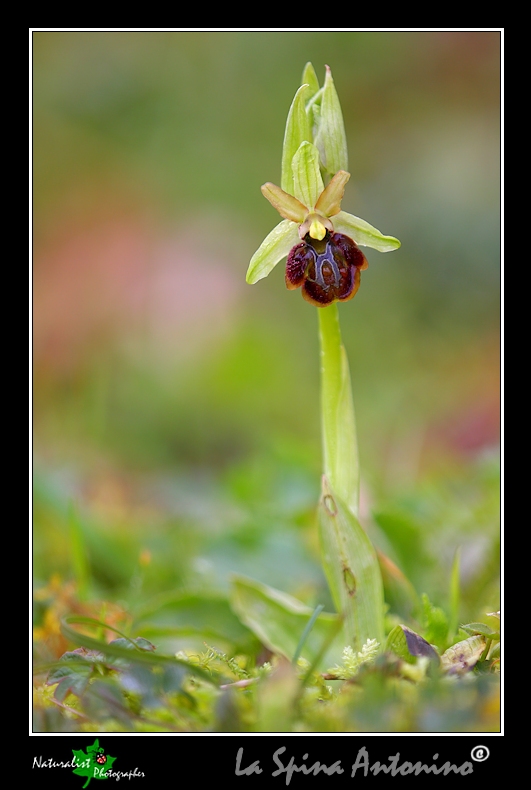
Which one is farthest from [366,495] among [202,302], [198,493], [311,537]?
[202,302]

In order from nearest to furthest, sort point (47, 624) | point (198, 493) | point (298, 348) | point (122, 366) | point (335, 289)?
1. point (335, 289)
2. point (47, 624)
3. point (198, 493)
4. point (122, 366)
5. point (298, 348)

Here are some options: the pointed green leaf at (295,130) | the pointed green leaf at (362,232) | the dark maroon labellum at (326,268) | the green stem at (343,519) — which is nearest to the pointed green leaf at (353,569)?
the green stem at (343,519)

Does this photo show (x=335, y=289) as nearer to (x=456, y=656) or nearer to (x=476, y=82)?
(x=456, y=656)

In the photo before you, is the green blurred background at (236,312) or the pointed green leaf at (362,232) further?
the green blurred background at (236,312)

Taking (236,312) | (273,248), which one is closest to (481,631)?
(273,248)

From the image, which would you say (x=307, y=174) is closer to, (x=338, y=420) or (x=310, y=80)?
(x=310, y=80)

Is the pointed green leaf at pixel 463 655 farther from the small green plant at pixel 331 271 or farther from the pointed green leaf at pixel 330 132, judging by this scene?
the pointed green leaf at pixel 330 132

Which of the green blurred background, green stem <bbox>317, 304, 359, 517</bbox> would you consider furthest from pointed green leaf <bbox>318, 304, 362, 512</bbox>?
the green blurred background

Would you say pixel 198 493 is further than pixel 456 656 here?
Yes
